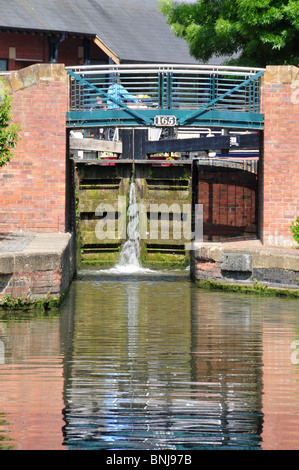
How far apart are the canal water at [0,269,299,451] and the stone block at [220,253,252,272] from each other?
1.41m

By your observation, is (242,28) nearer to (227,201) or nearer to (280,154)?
(227,201)

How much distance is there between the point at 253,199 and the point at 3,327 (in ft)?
33.4

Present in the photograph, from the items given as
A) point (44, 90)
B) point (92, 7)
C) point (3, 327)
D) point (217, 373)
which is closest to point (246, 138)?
point (44, 90)

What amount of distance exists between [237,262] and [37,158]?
474 centimetres

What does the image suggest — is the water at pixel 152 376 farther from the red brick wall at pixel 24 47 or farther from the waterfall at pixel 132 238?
the red brick wall at pixel 24 47

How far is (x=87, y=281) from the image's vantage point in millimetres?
18375

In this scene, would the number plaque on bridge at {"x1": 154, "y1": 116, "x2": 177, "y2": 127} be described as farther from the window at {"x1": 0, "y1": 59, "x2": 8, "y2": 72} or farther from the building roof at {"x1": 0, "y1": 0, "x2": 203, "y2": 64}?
the window at {"x1": 0, "y1": 59, "x2": 8, "y2": 72}

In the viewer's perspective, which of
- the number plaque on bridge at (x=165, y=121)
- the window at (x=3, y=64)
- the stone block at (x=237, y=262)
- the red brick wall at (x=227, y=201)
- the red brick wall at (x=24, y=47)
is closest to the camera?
the stone block at (x=237, y=262)

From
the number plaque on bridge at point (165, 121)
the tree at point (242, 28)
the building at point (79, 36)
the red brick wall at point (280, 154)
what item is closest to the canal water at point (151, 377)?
the red brick wall at point (280, 154)

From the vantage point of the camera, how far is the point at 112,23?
112 ft

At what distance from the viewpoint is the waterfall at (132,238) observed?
→ 2181 cm

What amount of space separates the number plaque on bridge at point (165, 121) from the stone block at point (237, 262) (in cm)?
308

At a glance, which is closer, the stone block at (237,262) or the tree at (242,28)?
the stone block at (237,262)
